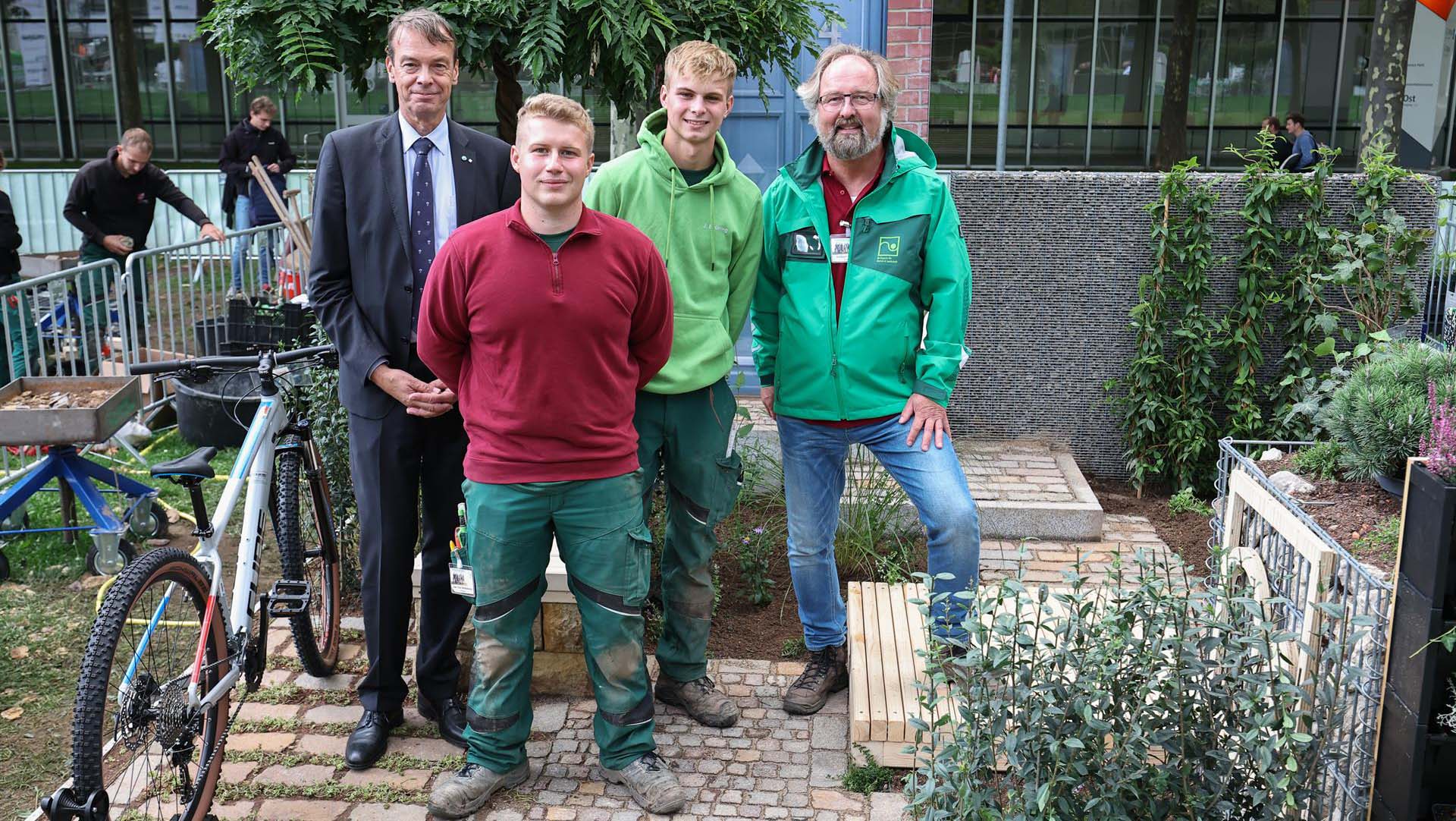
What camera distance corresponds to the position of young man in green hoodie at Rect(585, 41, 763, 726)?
3.56 m

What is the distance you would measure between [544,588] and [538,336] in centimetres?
79

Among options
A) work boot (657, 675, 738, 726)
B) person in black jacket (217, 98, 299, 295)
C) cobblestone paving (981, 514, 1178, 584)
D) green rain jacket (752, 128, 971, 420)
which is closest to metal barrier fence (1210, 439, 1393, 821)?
green rain jacket (752, 128, 971, 420)

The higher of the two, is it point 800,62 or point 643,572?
point 800,62

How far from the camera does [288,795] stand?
12.0ft

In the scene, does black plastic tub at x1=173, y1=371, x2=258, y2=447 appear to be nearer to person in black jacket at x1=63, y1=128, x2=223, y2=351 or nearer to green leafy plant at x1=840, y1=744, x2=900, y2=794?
person in black jacket at x1=63, y1=128, x2=223, y2=351

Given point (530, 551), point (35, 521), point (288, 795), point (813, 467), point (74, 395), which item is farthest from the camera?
point (35, 521)

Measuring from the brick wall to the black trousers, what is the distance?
423 cm

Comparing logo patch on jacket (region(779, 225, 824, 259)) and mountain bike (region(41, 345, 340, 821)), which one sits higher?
logo patch on jacket (region(779, 225, 824, 259))

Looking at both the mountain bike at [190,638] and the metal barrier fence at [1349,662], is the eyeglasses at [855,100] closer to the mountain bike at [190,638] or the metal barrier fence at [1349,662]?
the metal barrier fence at [1349,662]

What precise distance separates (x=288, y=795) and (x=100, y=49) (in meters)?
18.1

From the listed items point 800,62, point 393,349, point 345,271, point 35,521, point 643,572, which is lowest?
point 35,521

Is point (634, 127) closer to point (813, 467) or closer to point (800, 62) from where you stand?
point (800, 62)

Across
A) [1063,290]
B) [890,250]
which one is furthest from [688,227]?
[1063,290]

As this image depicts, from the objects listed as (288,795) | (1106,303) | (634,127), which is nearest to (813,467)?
(288,795)
